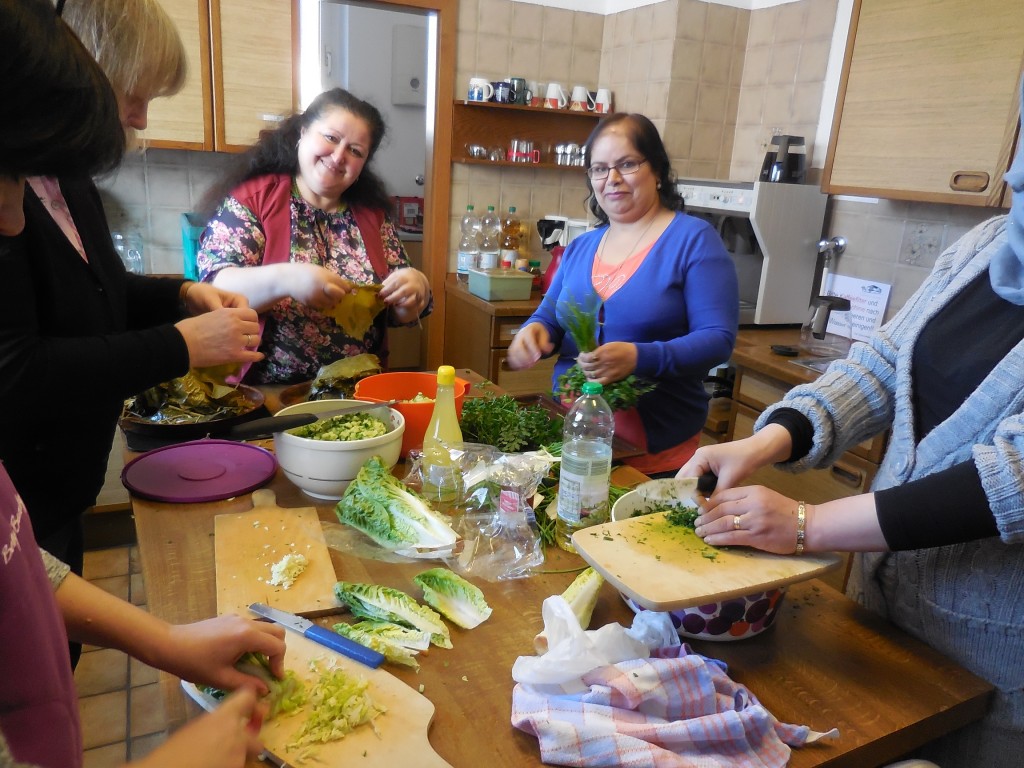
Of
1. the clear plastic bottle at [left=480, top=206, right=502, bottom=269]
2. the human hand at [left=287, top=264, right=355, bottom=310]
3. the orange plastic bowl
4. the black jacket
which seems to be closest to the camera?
the black jacket

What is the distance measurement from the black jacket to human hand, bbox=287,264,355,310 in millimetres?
376

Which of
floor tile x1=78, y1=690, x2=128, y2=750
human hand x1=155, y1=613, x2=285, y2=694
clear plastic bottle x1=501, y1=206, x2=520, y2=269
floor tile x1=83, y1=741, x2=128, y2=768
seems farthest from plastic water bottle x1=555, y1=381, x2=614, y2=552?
clear plastic bottle x1=501, y1=206, x2=520, y2=269

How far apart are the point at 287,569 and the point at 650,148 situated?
135 centimetres

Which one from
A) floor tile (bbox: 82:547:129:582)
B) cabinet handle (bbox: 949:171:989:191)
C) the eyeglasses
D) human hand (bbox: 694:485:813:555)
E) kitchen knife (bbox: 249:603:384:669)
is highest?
cabinet handle (bbox: 949:171:989:191)

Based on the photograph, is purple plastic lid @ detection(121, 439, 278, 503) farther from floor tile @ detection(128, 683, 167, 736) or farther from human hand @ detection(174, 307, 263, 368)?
floor tile @ detection(128, 683, 167, 736)

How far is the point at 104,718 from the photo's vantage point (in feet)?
6.72

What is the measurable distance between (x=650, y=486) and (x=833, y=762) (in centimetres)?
48

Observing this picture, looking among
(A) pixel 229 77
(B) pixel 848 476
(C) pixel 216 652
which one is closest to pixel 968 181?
(B) pixel 848 476

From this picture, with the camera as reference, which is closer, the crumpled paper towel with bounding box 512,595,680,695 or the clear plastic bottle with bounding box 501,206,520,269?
the crumpled paper towel with bounding box 512,595,680,695

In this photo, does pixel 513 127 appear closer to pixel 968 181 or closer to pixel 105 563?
pixel 968 181

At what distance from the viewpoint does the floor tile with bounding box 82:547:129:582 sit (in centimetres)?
273

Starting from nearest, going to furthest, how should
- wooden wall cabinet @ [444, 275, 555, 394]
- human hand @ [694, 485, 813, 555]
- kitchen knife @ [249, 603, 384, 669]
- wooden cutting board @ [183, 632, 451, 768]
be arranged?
wooden cutting board @ [183, 632, 451, 768]
kitchen knife @ [249, 603, 384, 669]
human hand @ [694, 485, 813, 555]
wooden wall cabinet @ [444, 275, 555, 394]

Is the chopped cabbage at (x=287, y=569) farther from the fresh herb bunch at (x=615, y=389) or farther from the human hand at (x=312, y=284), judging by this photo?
the human hand at (x=312, y=284)

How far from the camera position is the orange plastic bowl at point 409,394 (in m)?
1.46
